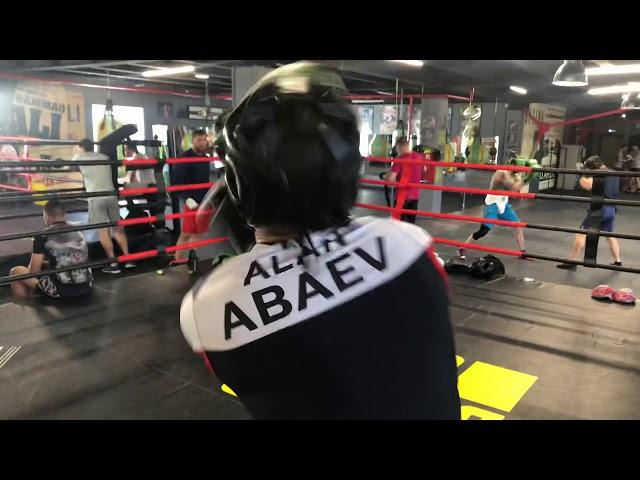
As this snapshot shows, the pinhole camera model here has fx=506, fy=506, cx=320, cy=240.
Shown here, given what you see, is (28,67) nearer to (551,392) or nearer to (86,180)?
(86,180)

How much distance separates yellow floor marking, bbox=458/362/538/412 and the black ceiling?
→ 3.07 m

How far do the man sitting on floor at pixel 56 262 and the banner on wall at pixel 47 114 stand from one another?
23.5 ft

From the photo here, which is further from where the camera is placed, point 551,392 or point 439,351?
point 551,392

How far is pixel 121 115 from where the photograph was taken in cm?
1157

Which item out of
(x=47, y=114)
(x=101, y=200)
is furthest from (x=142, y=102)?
(x=101, y=200)

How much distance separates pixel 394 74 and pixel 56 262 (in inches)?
203

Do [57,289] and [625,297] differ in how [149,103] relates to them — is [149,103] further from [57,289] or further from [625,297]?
[625,297]

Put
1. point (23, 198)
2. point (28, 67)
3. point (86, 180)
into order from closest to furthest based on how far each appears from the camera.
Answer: point (23, 198)
point (86, 180)
point (28, 67)

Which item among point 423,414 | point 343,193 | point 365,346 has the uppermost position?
point 343,193

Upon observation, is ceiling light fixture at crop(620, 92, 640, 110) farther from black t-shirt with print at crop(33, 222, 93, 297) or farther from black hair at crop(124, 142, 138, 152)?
black t-shirt with print at crop(33, 222, 93, 297)

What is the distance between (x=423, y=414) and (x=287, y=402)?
0.61ft

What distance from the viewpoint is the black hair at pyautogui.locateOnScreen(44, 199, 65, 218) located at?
3.48 metres
